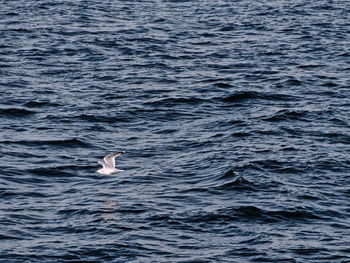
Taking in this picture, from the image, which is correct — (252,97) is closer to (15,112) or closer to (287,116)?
(287,116)

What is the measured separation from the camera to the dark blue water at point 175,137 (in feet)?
96.1

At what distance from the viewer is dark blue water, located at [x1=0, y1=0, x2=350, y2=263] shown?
2928cm

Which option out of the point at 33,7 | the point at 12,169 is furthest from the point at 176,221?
the point at 33,7

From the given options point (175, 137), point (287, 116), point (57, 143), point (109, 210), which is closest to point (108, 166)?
point (109, 210)

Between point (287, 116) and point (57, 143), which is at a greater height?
point (57, 143)

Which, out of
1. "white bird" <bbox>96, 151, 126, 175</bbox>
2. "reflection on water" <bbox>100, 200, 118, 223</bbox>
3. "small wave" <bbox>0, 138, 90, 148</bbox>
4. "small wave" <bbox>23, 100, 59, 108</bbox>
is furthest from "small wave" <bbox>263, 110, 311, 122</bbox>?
"reflection on water" <bbox>100, 200, 118, 223</bbox>

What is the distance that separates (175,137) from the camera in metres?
39.6

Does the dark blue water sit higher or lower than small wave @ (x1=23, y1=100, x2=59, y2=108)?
lower

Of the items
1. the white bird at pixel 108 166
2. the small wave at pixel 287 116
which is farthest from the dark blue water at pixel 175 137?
the white bird at pixel 108 166

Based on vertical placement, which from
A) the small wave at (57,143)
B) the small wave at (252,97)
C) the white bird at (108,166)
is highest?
the white bird at (108,166)

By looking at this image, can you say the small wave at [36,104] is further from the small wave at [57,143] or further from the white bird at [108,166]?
the white bird at [108,166]

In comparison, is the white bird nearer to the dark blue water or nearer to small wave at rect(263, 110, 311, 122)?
the dark blue water

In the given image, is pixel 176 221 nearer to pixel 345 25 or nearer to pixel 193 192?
pixel 193 192

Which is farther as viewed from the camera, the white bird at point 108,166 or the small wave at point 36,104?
Answer: the small wave at point 36,104
